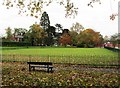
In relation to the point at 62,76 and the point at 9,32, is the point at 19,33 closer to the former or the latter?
the point at 9,32

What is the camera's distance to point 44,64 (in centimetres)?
1900

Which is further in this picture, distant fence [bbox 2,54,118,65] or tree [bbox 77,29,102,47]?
tree [bbox 77,29,102,47]

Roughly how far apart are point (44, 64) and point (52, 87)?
788 centimetres

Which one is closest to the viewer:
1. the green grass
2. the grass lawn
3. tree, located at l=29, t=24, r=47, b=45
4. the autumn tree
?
the grass lawn

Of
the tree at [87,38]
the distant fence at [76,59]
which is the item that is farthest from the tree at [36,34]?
the distant fence at [76,59]

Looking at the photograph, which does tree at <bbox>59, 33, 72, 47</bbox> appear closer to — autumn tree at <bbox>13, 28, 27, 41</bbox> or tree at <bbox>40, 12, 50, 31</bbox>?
tree at <bbox>40, 12, 50, 31</bbox>

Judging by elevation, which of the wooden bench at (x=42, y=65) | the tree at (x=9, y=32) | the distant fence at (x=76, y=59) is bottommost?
the distant fence at (x=76, y=59)

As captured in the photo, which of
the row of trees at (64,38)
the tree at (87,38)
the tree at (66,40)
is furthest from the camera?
the tree at (66,40)

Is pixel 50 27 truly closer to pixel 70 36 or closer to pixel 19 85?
pixel 70 36

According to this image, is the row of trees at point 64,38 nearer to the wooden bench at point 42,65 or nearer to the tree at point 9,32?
the tree at point 9,32

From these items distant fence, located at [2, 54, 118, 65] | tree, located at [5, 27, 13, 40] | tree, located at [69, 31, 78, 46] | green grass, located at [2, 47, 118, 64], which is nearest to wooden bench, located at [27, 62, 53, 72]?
distant fence, located at [2, 54, 118, 65]

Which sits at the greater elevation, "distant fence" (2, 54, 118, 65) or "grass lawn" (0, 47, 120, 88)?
"distant fence" (2, 54, 118, 65)

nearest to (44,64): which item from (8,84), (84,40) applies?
(8,84)

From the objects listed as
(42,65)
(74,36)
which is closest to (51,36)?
(74,36)
